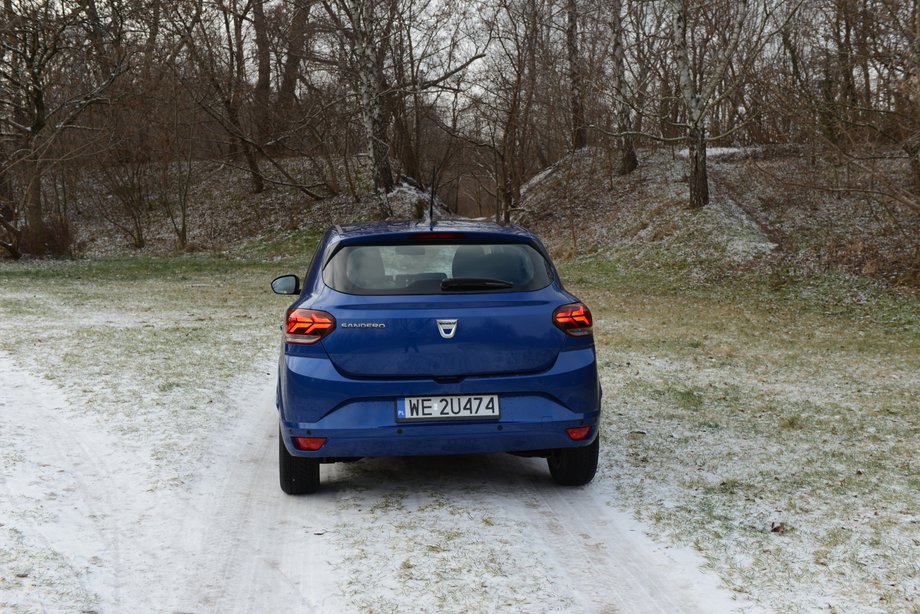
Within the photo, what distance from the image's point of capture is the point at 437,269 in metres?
5.36

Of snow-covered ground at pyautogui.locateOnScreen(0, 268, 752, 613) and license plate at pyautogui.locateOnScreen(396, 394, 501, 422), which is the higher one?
license plate at pyautogui.locateOnScreen(396, 394, 501, 422)

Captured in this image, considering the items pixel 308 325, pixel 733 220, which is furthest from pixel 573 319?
pixel 733 220

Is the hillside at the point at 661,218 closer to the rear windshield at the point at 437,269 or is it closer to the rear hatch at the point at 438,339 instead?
the rear windshield at the point at 437,269

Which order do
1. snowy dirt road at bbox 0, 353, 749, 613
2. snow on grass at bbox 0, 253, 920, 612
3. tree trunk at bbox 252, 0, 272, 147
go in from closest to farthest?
snowy dirt road at bbox 0, 353, 749, 613, snow on grass at bbox 0, 253, 920, 612, tree trunk at bbox 252, 0, 272, 147

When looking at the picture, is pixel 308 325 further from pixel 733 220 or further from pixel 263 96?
pixel 263 96

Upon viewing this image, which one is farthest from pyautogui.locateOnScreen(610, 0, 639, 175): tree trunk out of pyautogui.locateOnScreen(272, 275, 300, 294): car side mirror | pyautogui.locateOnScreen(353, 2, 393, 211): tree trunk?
pyautogui.locateOnScreen(272, 275, 300, 294): car side mirror

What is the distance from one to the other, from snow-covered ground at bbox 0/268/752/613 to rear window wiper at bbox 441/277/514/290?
1353 mm

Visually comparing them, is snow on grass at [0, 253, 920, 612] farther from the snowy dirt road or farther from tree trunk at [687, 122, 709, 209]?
tree trunk at [687, 122, 709, 209]

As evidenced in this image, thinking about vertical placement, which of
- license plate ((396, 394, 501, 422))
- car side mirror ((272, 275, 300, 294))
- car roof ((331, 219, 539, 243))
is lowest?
license plate ((396, 394, 501, 422))

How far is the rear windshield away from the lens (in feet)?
16.4

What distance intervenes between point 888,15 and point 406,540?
43.9 feet

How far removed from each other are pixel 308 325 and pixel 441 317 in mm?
768

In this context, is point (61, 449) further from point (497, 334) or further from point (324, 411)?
point (497, 334)

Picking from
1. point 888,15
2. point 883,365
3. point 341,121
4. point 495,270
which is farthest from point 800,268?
point 341,121
